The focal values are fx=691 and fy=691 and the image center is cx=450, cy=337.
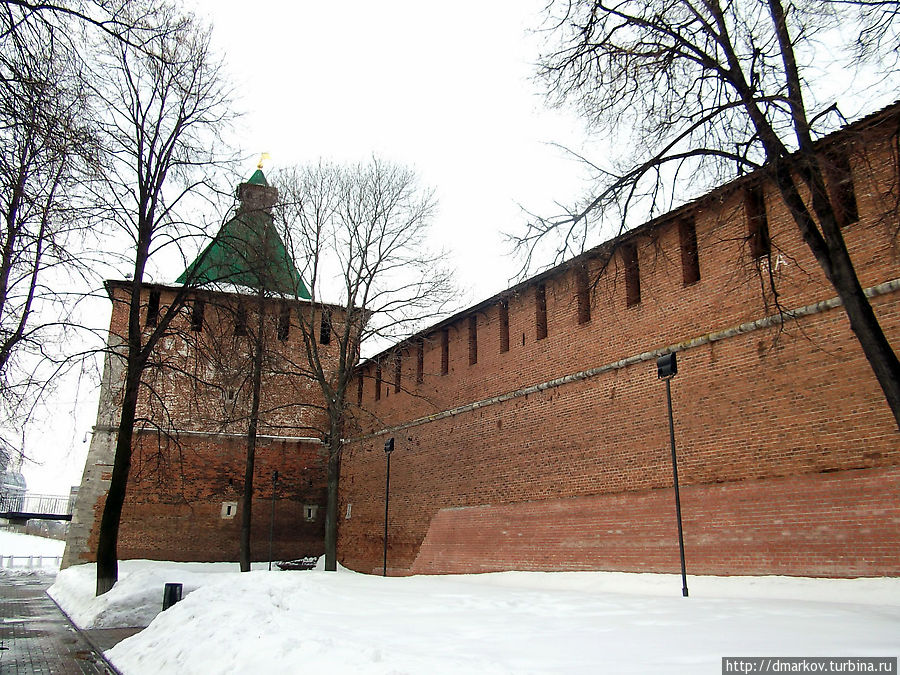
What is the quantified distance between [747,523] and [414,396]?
9.98 meters

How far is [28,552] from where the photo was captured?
3694 cm

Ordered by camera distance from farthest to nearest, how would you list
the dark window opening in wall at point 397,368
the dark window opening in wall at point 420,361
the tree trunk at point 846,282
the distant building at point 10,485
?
1. the dark window opening in wall at point 397,368
2. the dark window opening in wall at point 420,361
3. the distant building at point 10,485
4. the tree trunk at point 846,282

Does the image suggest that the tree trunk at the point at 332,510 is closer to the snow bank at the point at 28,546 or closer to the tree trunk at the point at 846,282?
the tree trunk at the point at 846,282

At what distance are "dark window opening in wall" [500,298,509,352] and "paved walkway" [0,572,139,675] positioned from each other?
8.14 metres

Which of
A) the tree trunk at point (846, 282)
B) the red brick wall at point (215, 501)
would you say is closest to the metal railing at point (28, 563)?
the red brick wall at point (215, 501)

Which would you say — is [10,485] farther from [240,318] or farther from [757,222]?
[757,222]

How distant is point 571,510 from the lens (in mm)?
11555

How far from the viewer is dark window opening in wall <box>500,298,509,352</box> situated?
14.2 metres

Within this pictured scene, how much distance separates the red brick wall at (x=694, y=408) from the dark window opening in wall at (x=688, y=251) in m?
0.12

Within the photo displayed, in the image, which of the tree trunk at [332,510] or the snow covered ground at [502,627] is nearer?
the snow covered ground at [502,627]

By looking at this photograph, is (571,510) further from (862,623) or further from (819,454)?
(862,623)

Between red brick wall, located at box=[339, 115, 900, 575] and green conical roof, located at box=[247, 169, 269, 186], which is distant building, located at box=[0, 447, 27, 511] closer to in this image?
red brick wall, located at box=[339, 115, 900, 575]

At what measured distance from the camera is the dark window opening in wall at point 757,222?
30.5 ft

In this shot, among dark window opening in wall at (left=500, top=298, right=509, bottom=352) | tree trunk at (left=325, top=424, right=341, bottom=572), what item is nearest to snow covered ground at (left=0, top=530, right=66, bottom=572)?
tree trunk at (left=325, top=424, right=341, bottom=572)
